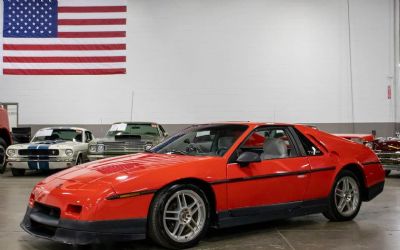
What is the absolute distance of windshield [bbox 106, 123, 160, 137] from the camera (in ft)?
41.3

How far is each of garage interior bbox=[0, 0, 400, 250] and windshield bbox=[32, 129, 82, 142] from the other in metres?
3.53

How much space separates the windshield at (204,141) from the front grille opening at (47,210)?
1482 mm

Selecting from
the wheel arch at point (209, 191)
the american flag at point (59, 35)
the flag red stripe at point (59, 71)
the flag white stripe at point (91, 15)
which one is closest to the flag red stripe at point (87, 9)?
the american flag at point (59, 35)

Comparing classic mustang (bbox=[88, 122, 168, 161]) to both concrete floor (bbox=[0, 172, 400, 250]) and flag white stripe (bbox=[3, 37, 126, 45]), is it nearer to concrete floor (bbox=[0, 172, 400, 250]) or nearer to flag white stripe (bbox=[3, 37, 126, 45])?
concrete floor (bbox=[0, 172, 400, 250])

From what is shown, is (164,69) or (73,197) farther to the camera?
(164,69)

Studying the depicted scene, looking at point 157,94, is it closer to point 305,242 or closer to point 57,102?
point 57,102

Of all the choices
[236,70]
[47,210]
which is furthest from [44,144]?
[236,70]

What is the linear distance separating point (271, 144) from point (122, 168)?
1744 mm

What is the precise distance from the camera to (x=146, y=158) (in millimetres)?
4988

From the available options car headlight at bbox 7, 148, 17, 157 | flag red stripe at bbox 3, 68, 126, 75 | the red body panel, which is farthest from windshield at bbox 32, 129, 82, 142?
the red body panel

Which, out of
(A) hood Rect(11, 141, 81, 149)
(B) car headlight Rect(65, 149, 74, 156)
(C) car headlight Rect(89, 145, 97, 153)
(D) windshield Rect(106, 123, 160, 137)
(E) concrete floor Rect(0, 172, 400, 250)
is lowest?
(E) concrete floor Rect(0, 172, 400, 250)

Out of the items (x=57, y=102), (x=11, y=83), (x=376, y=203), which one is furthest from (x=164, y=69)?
(x=376, y=203)

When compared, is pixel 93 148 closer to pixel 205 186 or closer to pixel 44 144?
pixel 44 144

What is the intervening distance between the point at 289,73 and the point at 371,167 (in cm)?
1122
